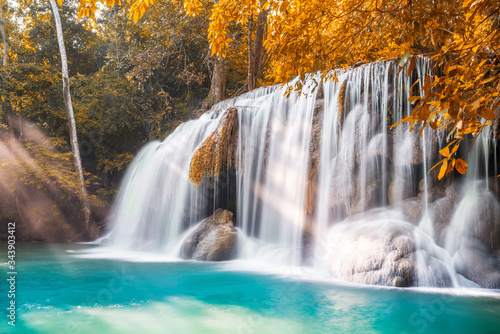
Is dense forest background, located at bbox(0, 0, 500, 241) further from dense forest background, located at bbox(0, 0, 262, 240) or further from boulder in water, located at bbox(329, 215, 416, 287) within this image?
boulder in water, located at bbox(329, 215, 416, 287)

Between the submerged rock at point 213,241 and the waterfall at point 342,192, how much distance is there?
413mm

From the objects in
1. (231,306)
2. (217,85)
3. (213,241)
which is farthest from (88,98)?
(231,306)

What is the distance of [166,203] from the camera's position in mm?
11539

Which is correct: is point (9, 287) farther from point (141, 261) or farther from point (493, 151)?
point (493, 151)

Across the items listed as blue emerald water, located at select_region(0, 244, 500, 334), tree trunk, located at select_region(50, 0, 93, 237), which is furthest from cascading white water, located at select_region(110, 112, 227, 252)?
blue emerald water, located at select_region(0, 244, 500, 334)

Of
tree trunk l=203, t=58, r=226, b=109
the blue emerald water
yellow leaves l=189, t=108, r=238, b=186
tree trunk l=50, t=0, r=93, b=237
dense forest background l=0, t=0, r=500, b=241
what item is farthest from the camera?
tree trunk l=203, t=58, r=226, b=109

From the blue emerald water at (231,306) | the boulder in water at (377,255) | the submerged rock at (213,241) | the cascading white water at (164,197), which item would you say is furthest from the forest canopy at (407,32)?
the cascading white water at (164,197)

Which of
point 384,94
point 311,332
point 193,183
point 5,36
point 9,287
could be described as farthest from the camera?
point 5,36

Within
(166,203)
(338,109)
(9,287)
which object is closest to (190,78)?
(166,203)

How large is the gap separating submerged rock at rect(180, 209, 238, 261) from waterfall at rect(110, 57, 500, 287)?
0.41 m

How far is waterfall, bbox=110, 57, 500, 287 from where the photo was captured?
251 inches

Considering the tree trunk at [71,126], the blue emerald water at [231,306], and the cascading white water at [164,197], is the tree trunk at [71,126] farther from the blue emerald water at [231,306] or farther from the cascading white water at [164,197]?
the blue emerald water at [231,306]

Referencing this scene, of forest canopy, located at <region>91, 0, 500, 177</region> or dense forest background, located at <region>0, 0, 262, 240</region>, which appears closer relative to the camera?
forest canopy, located at <region>91, 0, 500, 177</region>

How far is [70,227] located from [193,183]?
710 centimetres
